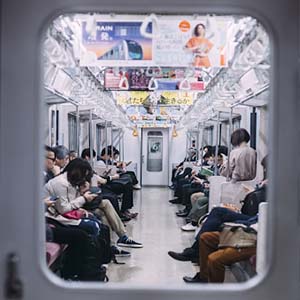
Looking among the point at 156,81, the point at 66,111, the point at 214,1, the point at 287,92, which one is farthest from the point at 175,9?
the point at 66,111

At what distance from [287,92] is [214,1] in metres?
0.38

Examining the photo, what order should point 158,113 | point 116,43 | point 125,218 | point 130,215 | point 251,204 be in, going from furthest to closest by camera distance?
point 158,113 → point 130,215 → point 125,218 → point 251,204 → point 116,43

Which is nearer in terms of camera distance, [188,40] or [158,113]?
[188,40]

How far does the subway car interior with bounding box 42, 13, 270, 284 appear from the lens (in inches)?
92.3

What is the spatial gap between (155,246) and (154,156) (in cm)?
1199

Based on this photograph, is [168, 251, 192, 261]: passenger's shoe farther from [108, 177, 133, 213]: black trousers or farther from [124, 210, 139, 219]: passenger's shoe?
[108, 177, 133, 213]: black trousers

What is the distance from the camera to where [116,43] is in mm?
2928

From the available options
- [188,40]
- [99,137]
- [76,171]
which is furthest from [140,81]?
[99,137]

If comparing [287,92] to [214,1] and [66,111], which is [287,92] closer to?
[214,1]

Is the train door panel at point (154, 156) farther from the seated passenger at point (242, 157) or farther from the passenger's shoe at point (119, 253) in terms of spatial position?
the seated passenger at point (242, 157)

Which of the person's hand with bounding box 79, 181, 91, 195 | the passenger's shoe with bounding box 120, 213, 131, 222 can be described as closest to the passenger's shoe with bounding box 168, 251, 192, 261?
the person's hand with bounding box 79, 181, 91, 195

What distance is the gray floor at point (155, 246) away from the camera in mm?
5000

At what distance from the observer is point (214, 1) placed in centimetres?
179

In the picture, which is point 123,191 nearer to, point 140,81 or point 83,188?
point 140,81
